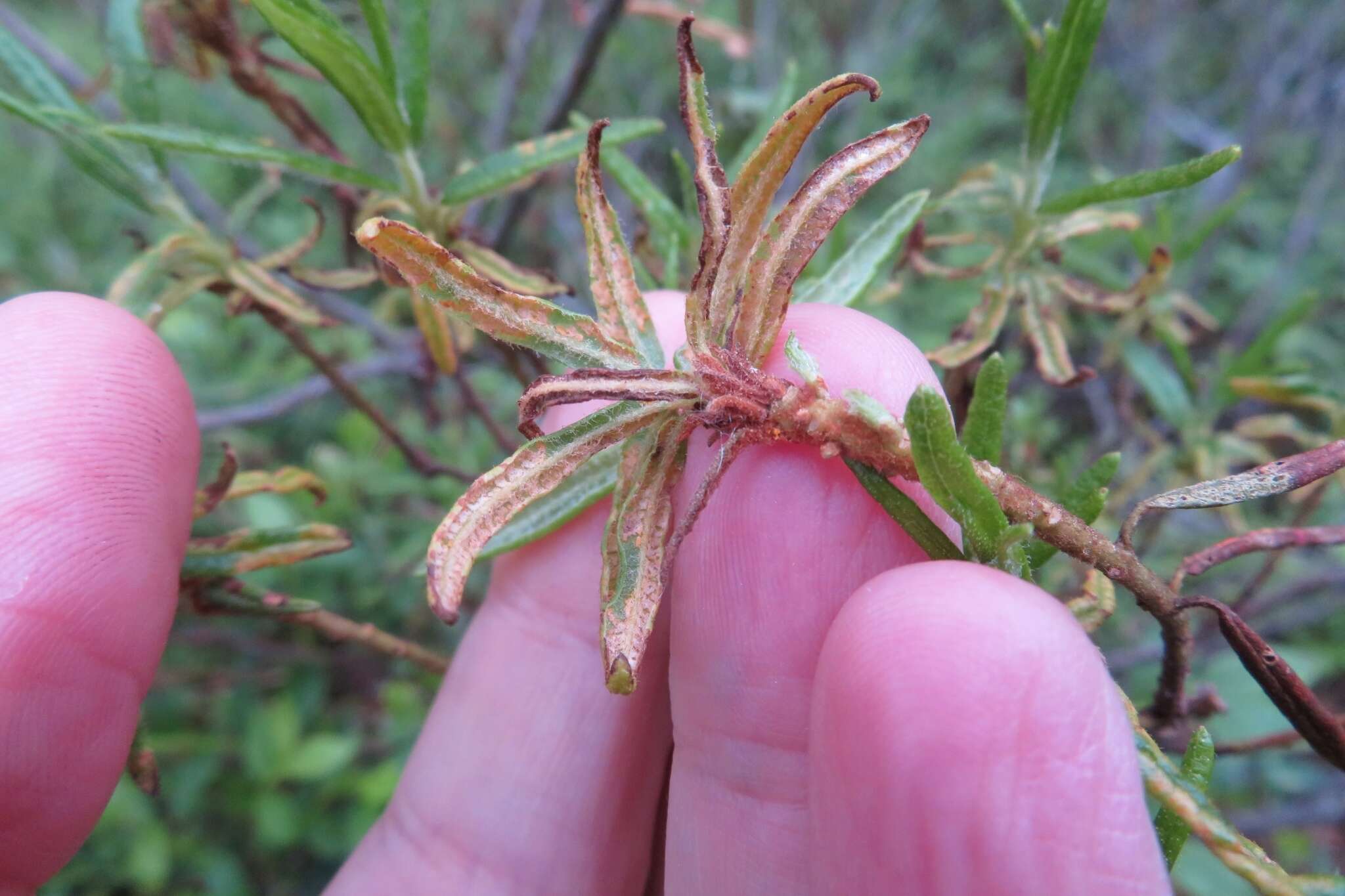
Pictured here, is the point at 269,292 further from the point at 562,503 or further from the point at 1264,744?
the point at 1264,744

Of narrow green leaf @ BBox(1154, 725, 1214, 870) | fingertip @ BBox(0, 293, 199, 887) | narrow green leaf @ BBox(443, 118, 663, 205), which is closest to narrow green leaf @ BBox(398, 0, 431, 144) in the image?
narrow green leaf @ BBox(443, 118, 663, 205)

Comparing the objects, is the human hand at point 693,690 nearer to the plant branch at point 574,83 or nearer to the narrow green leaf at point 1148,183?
the narrow green leaf at point 1148,183

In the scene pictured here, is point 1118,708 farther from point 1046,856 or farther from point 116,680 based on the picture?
point 116,680

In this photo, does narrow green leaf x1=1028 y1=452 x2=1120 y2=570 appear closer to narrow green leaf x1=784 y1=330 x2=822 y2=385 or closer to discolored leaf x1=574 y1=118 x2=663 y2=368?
narrow green leaf x1=784 y1=330 x2=822 y2=385

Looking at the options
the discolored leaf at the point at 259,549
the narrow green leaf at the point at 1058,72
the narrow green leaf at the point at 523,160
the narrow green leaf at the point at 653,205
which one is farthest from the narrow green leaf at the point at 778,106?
the discolored leaf at the point at 259,549

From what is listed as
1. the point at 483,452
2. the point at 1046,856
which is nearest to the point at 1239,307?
the point at 483,452
